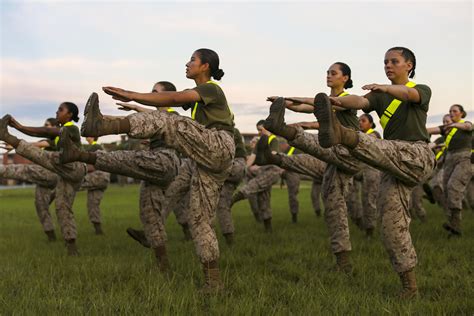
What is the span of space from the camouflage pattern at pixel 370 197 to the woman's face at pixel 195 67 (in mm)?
4740

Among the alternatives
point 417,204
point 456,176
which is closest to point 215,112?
point 456,176

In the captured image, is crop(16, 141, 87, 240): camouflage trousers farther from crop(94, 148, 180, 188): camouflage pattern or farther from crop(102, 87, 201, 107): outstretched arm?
crop(102, 87, 201, 107): outstretched arm

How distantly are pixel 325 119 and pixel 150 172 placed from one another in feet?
8.75

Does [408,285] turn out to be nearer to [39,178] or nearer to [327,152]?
[327,152]

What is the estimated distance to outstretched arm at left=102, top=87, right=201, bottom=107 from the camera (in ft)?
13.0

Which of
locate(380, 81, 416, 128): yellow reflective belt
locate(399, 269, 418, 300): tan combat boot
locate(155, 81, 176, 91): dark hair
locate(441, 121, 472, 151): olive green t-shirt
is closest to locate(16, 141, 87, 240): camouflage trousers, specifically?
locate(155, 81, 176, 91): dark hair

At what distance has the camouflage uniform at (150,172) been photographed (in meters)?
5.55

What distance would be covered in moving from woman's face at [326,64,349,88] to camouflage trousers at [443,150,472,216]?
11.9ft

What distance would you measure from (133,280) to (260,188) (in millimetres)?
5372

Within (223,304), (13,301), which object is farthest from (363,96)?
(13,301)

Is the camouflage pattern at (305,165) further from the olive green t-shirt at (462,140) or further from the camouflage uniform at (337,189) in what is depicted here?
the olive green t-shirt at (462,140)

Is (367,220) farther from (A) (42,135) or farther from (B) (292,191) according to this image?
(A) (42,135)

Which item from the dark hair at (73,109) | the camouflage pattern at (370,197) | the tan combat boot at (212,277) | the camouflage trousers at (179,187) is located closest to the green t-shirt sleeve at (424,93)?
the tan combat boot at (212,277)

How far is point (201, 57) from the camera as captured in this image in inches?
201
